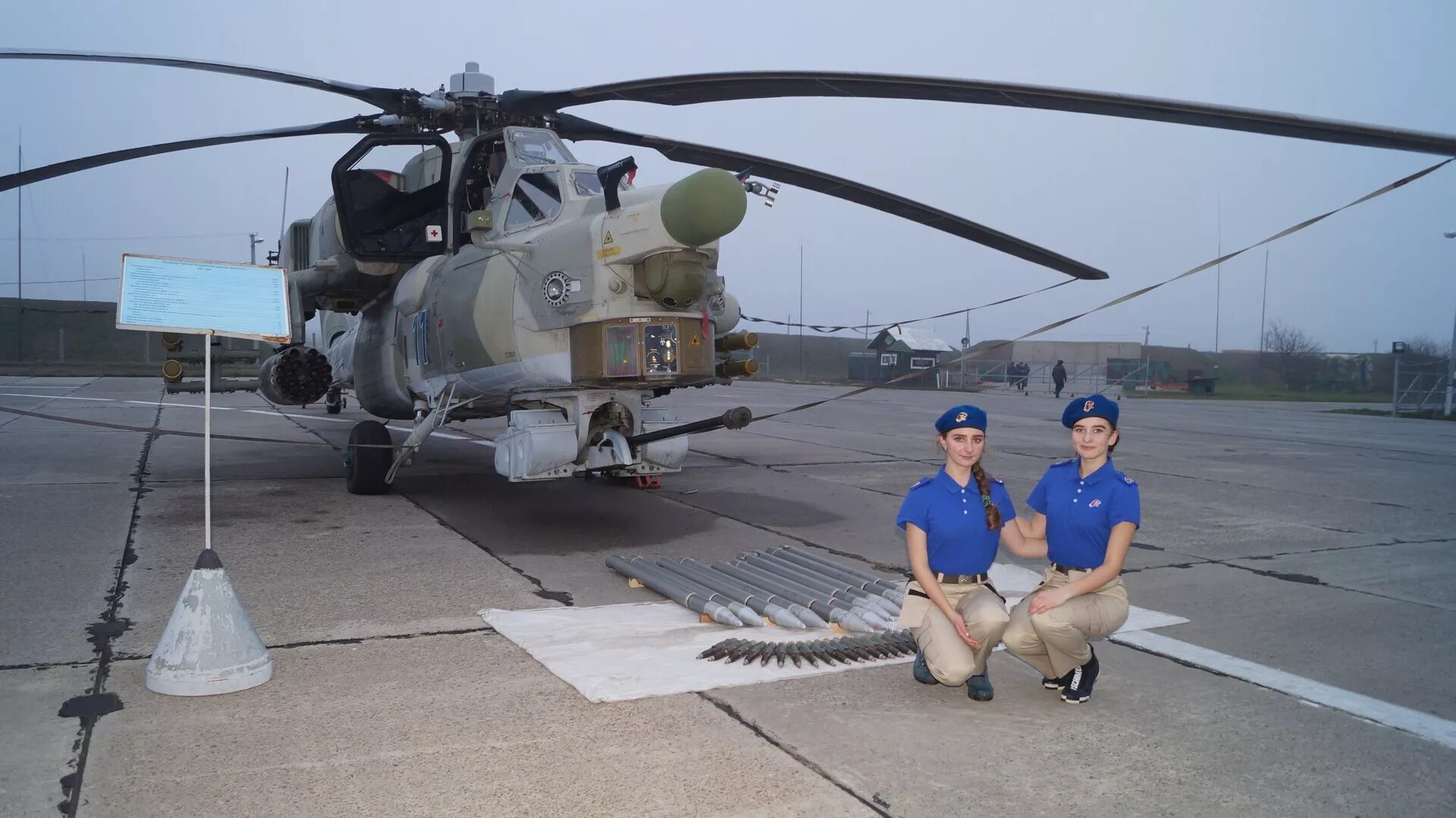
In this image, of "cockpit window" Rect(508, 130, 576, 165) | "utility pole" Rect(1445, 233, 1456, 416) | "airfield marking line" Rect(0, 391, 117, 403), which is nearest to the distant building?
"utility pole" Rect(1445, 233, 1456, 416)

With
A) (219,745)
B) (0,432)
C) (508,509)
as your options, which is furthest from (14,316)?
(219,745)

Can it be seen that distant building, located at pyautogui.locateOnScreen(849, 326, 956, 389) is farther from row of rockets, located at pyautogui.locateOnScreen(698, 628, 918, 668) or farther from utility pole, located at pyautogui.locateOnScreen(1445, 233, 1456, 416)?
row of rockets, located at pyautogui.locateOnScreen(698, 628, 918, 668)

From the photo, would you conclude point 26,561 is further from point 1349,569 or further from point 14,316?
point 14,316

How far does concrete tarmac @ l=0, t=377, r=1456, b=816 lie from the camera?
10.6 feet

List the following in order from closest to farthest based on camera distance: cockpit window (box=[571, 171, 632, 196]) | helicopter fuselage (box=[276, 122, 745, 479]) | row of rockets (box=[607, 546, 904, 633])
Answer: row of rockets (box=[607, 546, 904, 633]), helicopter fuselage (box=[276, 122, 745, 479]), cockpit window (box=[571, 171, 632, 196])

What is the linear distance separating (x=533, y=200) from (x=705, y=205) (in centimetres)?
239

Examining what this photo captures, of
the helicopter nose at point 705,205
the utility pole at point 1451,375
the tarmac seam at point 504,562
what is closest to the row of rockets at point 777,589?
the tarmac seam at point 504,562

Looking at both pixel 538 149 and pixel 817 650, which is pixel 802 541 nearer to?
pixel 817 650

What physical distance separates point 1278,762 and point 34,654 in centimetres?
536

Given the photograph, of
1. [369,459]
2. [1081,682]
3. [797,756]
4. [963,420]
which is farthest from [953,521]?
[369,459]

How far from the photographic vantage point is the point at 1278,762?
352 cm

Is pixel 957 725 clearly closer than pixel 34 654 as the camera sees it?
Yes

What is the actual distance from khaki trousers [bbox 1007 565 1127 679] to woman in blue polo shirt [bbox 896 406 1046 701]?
0.31ft

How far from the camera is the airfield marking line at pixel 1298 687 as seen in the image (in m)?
3.94
